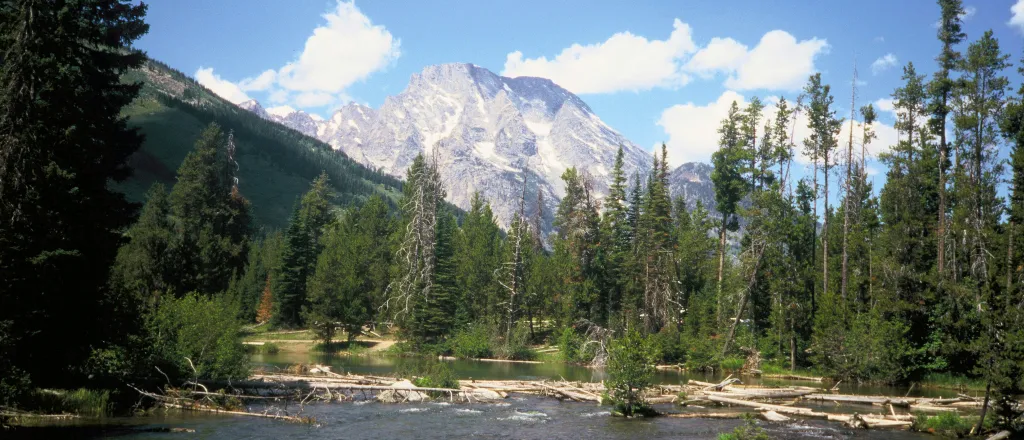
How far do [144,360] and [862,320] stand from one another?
3949 centimetres

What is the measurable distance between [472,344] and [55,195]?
41.2 metres

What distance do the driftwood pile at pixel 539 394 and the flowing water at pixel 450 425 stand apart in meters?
0.78

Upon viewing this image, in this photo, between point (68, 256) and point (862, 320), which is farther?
point (862, 320)

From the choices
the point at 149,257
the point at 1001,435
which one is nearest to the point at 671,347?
the point at 1001,435

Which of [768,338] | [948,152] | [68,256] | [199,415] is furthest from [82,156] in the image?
[948,152]

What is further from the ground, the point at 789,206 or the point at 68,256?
the point at 789,206

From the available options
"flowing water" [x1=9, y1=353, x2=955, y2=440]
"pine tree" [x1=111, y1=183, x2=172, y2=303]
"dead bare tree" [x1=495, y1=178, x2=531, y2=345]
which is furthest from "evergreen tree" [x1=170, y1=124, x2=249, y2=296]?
"flowing water" [x1=9, y1=353, x2=955, y2=440]

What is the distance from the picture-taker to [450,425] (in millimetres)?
24453

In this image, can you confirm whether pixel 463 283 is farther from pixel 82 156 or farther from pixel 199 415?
pixel 82 156

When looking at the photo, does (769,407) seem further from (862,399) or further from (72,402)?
(72,402)

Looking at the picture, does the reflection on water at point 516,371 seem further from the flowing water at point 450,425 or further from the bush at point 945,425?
the bush at point 945,425

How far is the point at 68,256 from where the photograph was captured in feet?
67.1

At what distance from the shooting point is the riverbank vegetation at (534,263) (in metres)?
20.6

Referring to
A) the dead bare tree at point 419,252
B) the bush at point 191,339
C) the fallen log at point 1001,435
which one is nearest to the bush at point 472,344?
the dead bare tree at point 419,252
